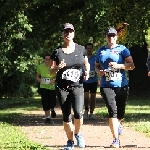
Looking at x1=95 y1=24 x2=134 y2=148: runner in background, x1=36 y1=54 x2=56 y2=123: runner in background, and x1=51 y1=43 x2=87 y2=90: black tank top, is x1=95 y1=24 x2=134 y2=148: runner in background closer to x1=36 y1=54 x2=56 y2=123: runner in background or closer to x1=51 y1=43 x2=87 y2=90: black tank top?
x1=51 y1=43 x2=87 y2=90: black tank top

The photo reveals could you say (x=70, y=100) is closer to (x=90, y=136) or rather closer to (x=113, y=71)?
(x=113, y=71)

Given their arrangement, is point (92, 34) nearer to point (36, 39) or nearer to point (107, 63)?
point (36, 39)

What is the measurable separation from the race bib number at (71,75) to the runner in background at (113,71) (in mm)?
659

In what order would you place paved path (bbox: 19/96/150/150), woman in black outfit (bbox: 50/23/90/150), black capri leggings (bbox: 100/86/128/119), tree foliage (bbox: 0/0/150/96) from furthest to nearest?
tree foliage (bbox: 0/0/150/96)
paved path (bbox: 19/96/150/150)
black capri leggings (bbox: 100/86/128/119)
woman in black outfit (bbox: 50/23/90/150)

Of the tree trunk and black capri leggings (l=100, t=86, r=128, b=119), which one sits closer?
black capri leggings (l=100, t=86, r=128, b=119)

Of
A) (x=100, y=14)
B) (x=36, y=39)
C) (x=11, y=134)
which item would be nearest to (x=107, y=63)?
(x=11, y=134)

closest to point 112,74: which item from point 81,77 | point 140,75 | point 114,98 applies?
point 114,98

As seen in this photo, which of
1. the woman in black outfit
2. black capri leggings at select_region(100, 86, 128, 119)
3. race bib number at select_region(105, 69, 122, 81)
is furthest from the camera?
race bib number at select_region(105, 69, 122, 81)

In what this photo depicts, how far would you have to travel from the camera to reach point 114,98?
10250 mm

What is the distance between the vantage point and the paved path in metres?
10.6

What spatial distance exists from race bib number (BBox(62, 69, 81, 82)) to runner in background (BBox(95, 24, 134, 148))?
659 mm

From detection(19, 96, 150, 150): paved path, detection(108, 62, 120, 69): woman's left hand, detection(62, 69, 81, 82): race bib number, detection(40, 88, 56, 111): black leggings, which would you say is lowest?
detection(19, 96, 150, 150): paved path

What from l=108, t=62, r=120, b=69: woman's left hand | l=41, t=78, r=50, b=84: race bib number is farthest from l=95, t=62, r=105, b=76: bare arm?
l=41, t=78, r=50, b=84: race bib number

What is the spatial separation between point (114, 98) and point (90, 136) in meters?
2.27
